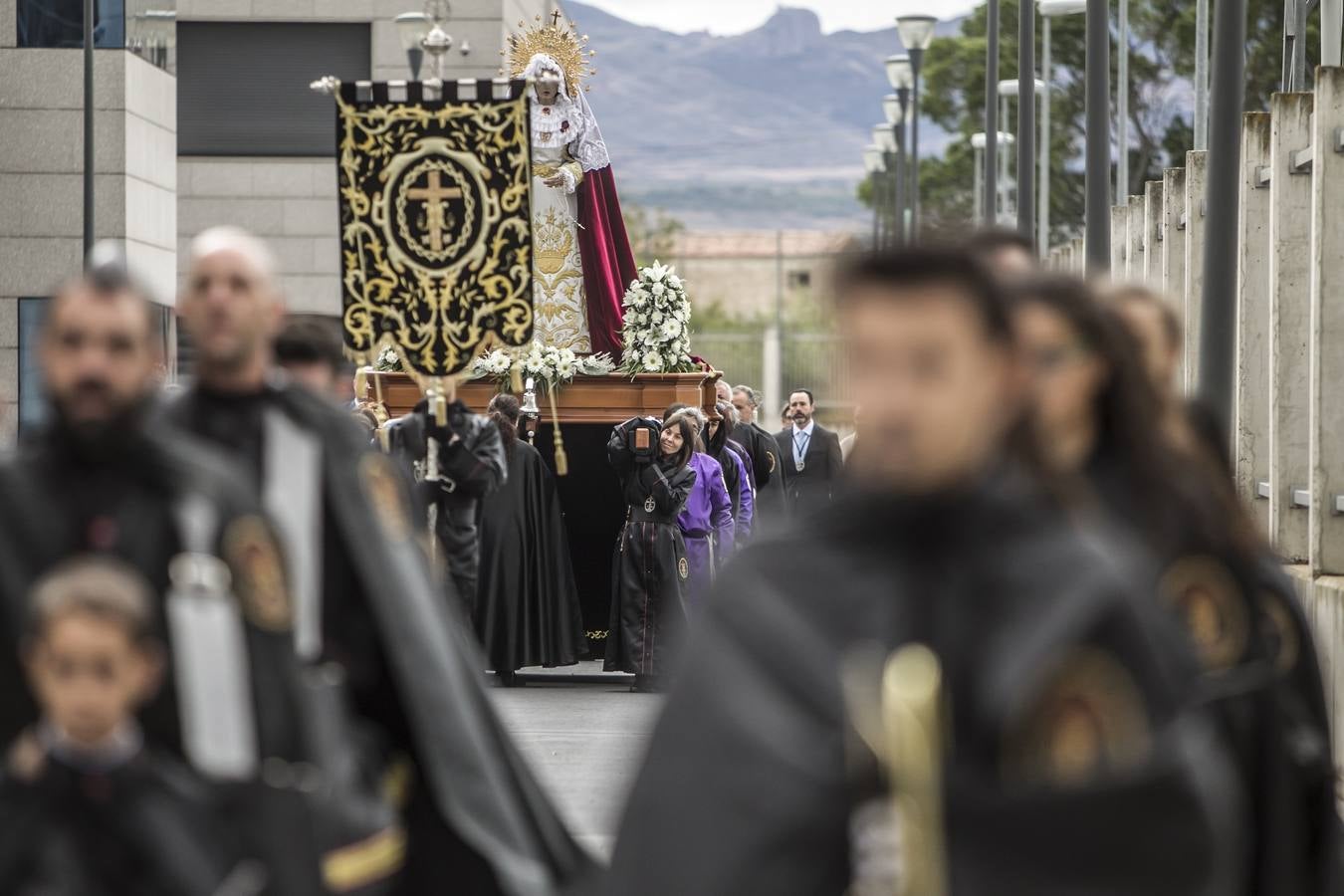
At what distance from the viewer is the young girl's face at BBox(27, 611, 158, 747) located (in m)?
4.36

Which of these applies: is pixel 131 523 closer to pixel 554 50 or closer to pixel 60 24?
pixel 554 50

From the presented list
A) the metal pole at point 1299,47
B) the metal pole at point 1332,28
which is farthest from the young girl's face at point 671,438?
the metal pole at point 1299,47

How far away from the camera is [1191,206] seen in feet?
64.6

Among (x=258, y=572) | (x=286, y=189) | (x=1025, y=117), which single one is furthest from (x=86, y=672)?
(x=286, y=189)

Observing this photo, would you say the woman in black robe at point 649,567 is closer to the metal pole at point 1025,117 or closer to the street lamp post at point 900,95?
the metal pole at point 1025,117

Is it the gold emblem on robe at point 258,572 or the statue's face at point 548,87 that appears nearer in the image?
the gold emblem on robe at point 258,572

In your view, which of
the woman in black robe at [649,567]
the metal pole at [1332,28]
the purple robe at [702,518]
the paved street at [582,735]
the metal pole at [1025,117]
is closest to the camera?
the paved street at [582,735]

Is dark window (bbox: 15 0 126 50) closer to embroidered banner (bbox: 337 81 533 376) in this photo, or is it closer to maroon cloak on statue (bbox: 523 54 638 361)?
maroon cloak on statue (bbox: 523 54 638 361)

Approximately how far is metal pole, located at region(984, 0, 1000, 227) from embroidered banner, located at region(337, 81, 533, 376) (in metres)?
15.2

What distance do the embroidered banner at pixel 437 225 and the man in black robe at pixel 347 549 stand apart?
20.4 feet

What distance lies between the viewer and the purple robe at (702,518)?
17281mm

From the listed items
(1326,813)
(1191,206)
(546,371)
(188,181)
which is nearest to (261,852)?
(1326,813)

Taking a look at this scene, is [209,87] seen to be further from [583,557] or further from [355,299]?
[355,299]

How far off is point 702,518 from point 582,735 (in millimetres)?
3413
